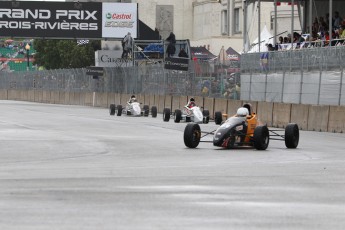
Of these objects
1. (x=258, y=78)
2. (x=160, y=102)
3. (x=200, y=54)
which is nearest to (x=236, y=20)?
(x=200, y=54)

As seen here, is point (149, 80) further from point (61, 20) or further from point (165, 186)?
point (165, 186)

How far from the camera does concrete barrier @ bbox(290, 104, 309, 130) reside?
3616cm

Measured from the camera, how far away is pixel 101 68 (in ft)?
240

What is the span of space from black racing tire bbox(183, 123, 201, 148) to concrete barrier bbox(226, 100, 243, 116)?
20205 millimetres

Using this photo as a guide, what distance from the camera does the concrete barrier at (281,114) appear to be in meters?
37.7

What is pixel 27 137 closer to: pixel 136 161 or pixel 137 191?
pixel 136 161

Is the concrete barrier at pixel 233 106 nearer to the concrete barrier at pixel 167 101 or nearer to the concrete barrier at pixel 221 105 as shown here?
the concrete barrier at pixel 221 105

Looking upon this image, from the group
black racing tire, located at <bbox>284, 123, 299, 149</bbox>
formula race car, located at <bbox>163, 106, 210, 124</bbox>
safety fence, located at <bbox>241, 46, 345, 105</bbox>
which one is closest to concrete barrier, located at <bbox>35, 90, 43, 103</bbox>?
safety fence, located at <bbox>241, 46, 345, 105</bbox>

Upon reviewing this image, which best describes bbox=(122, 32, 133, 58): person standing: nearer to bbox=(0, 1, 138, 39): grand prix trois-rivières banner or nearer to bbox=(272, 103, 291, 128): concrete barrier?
bbox=(0, 1, 138, 39): grand prix trois-rivières banner

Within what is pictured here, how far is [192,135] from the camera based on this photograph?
23312 millimetres

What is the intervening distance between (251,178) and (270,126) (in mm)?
22931

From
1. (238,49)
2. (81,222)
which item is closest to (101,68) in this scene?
(238,49)

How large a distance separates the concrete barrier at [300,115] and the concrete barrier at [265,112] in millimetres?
2052

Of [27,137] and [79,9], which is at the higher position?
[79,9]
